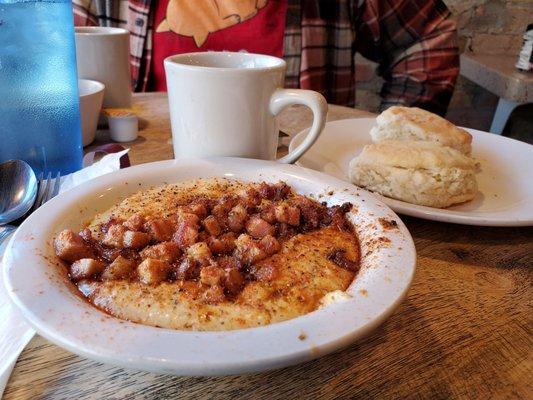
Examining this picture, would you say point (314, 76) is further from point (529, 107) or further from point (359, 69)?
point (529, 107)

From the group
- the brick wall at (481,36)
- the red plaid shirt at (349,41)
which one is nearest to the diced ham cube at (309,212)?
the red plaid shirt at (349,41)

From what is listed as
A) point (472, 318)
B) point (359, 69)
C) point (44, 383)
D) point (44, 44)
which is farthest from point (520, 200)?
point (359, 69)

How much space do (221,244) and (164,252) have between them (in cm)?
8

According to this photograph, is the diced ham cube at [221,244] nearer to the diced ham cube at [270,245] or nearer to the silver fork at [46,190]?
the diced ham cube at [270,245]

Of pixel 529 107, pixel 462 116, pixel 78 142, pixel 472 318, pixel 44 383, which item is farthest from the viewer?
pixel 462 116

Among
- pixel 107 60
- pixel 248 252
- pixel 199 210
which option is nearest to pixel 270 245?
pixel 248 252

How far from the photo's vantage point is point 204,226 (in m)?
0.64

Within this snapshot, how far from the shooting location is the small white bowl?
1051 mm

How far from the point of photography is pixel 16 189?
81 cm

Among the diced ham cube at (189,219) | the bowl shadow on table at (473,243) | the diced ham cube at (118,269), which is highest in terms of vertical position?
the diced ham cube at (189,219)

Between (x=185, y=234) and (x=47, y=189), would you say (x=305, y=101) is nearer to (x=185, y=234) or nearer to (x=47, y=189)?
(x=185, y=234)

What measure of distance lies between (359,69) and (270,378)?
291 centimetres

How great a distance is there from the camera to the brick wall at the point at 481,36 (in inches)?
120

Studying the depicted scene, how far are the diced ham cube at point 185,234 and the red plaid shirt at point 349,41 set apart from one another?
1.73 meters
